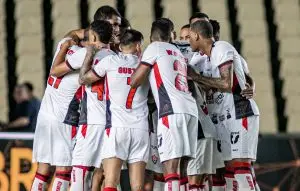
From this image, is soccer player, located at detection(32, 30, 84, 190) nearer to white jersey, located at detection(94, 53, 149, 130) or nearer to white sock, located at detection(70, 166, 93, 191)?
white sock, located at detection(70, 166, 93, 191)

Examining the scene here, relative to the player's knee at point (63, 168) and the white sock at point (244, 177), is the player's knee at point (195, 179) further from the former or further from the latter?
the player's knee at point (63, 168)

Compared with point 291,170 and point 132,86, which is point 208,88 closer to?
point 132,86

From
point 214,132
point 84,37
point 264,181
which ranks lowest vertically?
point 264,181

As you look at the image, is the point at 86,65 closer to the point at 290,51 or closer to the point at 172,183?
the point at 172,183

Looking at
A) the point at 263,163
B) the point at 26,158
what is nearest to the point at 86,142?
the point at 26,158

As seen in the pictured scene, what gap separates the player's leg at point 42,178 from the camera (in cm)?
696

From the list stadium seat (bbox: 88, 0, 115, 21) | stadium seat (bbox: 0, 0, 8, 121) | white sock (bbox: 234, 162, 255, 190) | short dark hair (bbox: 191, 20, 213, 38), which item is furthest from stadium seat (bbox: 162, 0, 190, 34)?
white sock (bbox: 234, 162, 255, 190)

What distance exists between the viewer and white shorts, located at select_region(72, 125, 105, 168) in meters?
6.60

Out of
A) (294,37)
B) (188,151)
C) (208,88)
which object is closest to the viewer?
(188,151)

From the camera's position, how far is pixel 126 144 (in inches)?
250

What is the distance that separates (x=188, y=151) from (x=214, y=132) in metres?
0.76

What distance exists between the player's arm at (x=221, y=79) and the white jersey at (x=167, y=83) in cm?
25

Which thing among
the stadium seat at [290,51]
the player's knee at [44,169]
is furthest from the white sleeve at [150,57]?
the stadium seat at [290,51]

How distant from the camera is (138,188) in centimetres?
632
